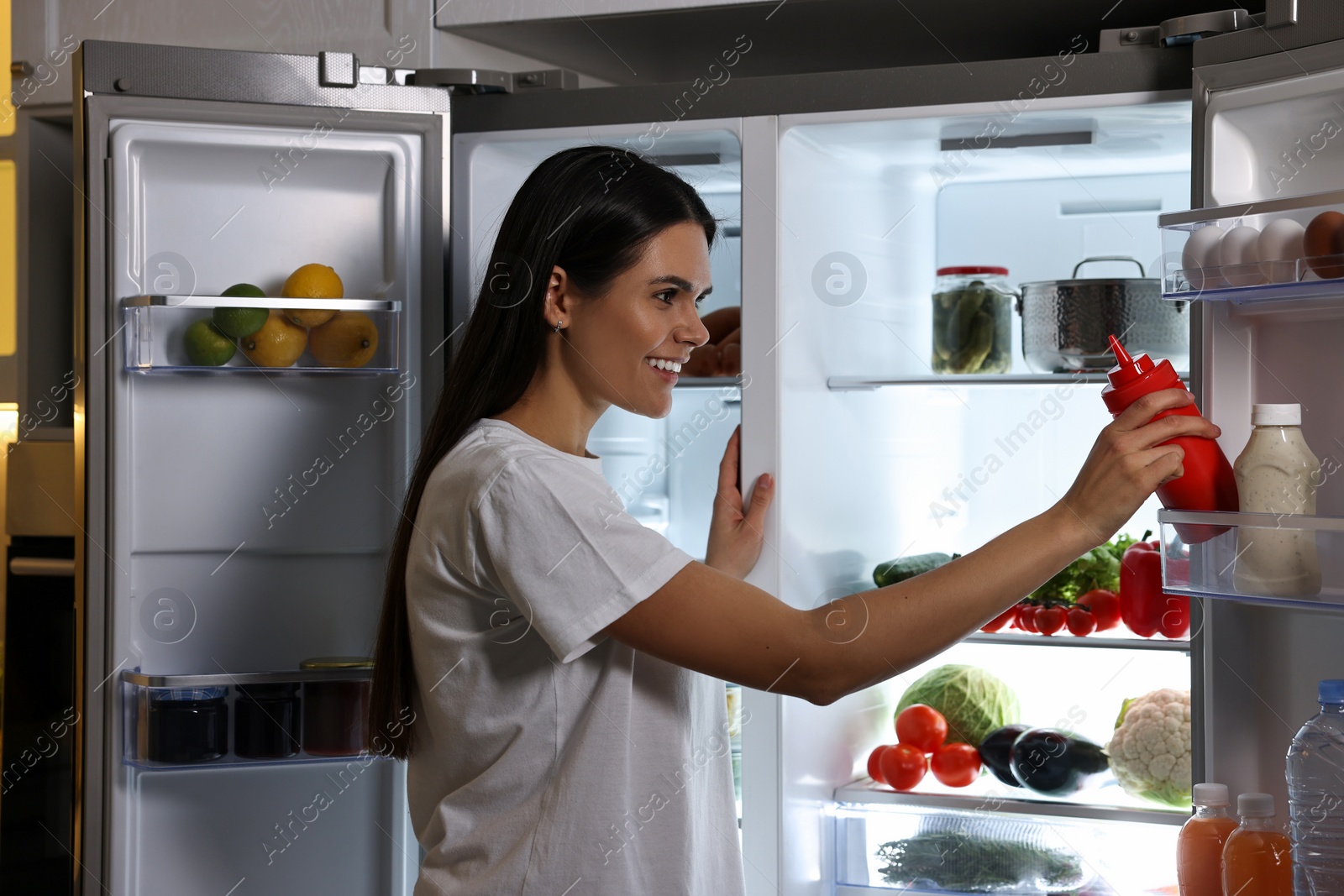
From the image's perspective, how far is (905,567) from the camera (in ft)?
6.10

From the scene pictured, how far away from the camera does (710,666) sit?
3.58 ft

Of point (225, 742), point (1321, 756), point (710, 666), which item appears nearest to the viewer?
point (710, 666)

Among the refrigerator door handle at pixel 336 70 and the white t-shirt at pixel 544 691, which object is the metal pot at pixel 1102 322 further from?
the refrigerator door handle at pixel 336 70

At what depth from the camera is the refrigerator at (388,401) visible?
1568mm

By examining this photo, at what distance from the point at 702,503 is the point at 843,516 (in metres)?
0.35

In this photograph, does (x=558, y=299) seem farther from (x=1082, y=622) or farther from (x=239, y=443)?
(x=1082, y=622)

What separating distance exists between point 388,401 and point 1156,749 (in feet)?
3.91

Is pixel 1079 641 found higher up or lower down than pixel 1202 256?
lower down

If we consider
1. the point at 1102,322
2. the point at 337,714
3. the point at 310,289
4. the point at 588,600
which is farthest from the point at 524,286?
the point at 1102,322

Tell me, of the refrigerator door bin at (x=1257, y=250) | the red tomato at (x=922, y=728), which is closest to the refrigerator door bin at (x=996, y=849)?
the red tomato at (x=922, y=728)

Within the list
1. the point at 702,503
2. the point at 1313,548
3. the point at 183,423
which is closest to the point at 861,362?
the point at 702,503

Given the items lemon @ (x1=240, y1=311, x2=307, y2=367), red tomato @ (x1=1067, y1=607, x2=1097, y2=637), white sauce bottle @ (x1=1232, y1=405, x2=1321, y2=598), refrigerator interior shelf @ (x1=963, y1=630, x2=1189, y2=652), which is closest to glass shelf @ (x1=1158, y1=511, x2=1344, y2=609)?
white sauce bottle @ (x1=1232, y1=405, x2=1321, y2=598)

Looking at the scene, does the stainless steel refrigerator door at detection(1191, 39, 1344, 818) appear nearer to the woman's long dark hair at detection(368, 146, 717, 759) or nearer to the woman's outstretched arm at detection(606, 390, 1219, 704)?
the woman's outstretched arm at detection(606, 390, 1219, 704)

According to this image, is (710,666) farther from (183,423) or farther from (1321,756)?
(183,423)
